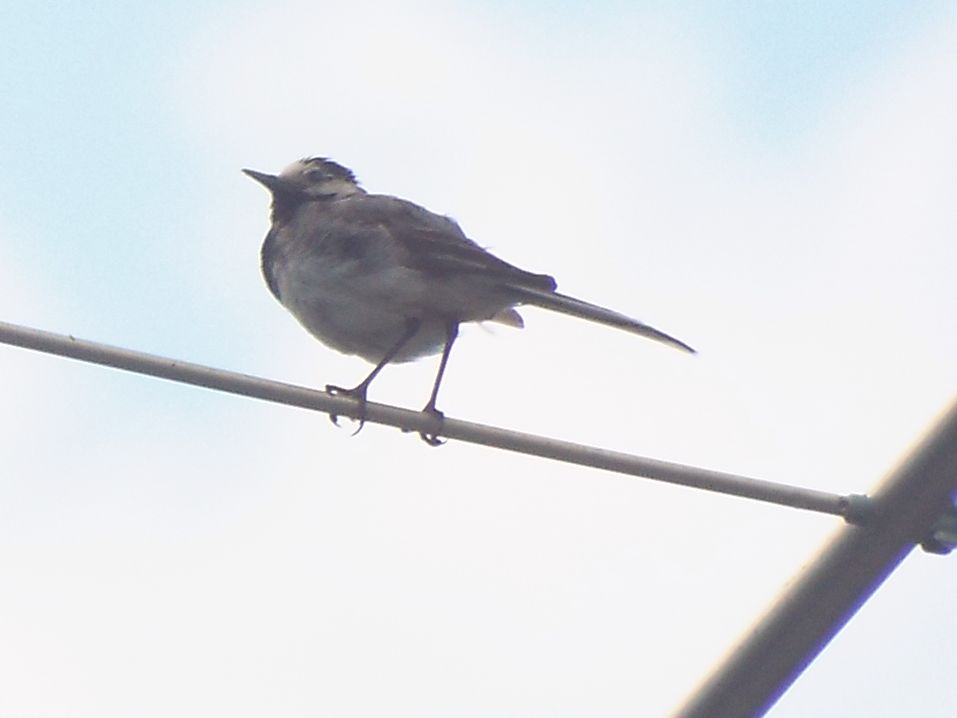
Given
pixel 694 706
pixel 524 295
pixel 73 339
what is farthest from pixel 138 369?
pixel 524 295

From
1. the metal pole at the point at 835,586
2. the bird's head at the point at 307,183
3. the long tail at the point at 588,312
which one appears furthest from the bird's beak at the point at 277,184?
the metal pole at the point at 835,586

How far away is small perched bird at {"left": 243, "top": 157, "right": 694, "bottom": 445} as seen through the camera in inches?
318

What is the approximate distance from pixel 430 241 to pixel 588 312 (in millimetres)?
1718

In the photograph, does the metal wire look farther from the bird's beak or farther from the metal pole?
the bird's beak

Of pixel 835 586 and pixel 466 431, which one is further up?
pixel 835 586

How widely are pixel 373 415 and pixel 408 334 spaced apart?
3045 millimetres

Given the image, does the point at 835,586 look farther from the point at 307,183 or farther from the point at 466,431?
the point at 307,183

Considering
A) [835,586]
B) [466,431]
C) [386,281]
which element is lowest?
[466,431]

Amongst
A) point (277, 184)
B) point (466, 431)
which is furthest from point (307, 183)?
point (466, 431)

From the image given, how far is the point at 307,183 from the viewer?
948 cm

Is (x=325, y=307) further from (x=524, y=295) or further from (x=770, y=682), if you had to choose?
(x=770, y=682)

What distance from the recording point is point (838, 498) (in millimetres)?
3939

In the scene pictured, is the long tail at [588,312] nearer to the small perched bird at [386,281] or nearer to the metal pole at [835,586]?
the small perched bird at [386,281]

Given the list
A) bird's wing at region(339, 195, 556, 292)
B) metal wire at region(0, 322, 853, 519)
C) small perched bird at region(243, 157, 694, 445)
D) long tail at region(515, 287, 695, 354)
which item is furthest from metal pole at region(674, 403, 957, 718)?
small perched bird at region(243, 157, 694, 445)
